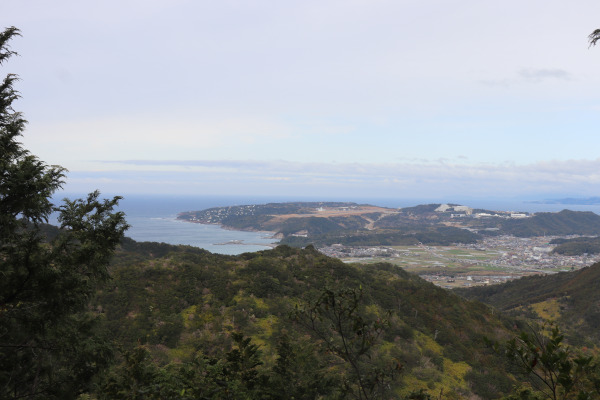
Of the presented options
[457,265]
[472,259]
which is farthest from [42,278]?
[472,259]

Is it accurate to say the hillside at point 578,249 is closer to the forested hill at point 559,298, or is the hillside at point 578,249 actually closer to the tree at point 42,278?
the forested hill at point 559,298

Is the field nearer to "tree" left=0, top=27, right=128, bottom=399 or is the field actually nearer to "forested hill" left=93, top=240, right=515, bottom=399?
"forested hill" left=93, top=240, right=515, bottom=399

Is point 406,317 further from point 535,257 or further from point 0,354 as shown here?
point 535,257

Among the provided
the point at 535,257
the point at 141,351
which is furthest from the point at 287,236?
the point at 141,351

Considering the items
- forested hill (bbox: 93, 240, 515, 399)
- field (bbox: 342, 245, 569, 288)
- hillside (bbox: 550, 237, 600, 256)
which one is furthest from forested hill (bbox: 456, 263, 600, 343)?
hillside (bbox: 550, 237, 600, 256)

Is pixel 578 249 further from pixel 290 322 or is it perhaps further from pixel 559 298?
pixel 290 322

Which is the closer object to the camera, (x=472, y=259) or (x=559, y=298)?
(x=559, y=298)
